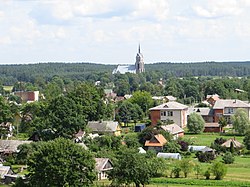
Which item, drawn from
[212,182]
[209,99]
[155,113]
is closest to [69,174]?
[212,182]

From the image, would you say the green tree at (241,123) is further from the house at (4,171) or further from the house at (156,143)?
the house at (4,171)

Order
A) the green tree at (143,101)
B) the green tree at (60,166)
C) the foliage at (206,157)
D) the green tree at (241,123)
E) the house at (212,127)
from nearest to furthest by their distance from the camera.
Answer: the green tree at (60,166), the foliage at (206,157), the green tree at (241,123), the house at (212,127), the green tree at (143,101)

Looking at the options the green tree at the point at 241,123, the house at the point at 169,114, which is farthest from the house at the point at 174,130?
the house at the point at 169,114

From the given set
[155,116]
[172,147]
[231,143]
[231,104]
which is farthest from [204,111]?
[172,147]

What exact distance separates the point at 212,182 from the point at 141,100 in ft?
152

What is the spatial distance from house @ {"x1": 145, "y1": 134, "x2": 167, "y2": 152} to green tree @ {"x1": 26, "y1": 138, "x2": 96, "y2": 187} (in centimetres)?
1914

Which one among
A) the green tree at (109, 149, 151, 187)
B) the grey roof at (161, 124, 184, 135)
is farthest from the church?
the green tree at (109, 149, 151, 187)

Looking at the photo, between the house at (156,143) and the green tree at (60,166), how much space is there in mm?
19143

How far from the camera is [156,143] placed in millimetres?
51781

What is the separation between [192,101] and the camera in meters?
106

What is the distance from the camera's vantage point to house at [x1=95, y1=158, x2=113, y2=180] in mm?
40438

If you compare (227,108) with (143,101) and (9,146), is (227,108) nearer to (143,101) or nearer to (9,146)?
(143,101)

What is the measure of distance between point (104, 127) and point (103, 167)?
20.4m

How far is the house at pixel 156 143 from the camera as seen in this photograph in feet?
169
